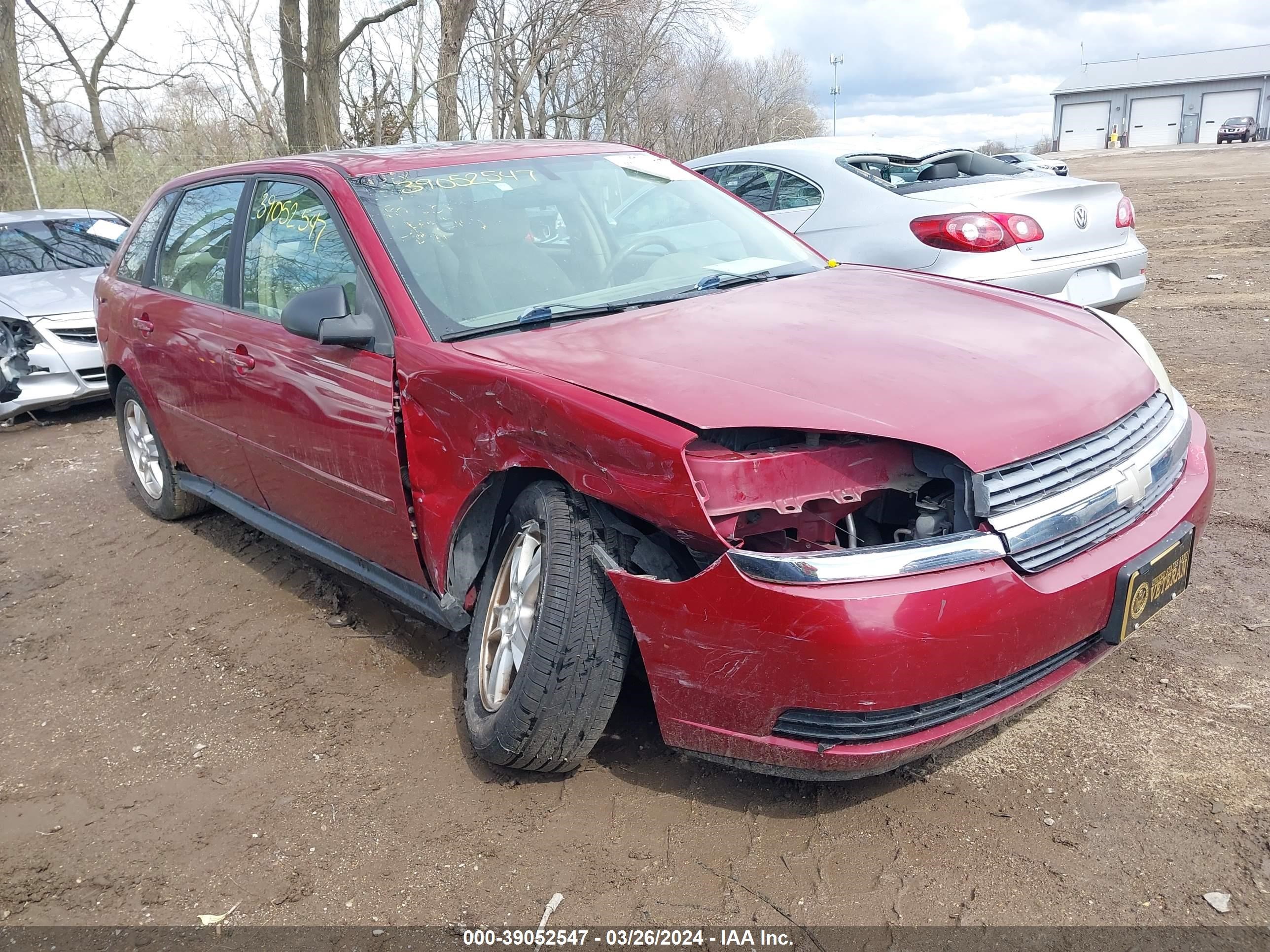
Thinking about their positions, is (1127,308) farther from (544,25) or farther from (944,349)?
(544,25)

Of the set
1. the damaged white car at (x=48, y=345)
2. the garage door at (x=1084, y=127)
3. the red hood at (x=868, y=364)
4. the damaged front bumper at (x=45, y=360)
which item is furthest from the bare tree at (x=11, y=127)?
the garage door at (x=1084, y=127)

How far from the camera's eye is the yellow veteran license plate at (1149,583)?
231 cm

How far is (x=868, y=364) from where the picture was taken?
246cm

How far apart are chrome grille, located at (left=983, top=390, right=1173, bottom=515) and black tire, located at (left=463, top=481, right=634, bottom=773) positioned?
0.92 m

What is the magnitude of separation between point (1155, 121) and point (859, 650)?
231ft

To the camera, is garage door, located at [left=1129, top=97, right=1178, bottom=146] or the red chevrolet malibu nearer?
the red chevrolet malibu

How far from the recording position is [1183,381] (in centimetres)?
625

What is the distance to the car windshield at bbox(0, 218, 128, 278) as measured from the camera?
8594 mm

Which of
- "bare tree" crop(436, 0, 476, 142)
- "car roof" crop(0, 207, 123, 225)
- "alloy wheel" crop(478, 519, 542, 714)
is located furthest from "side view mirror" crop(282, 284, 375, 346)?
"bare tree" crop(436, 0, 476, 142)

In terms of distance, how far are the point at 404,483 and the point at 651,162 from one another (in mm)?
1823

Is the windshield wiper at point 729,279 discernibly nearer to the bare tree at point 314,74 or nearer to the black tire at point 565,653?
the black tire at point 565,653

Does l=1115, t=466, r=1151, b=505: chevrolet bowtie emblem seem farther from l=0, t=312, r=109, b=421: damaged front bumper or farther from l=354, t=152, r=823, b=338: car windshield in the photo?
l=0, t=312, r=109, b=421: damaged front bumper

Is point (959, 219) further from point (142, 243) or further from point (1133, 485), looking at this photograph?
point (142, 243)

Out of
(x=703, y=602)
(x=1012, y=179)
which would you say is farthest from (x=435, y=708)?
(x=1012, y=179)
